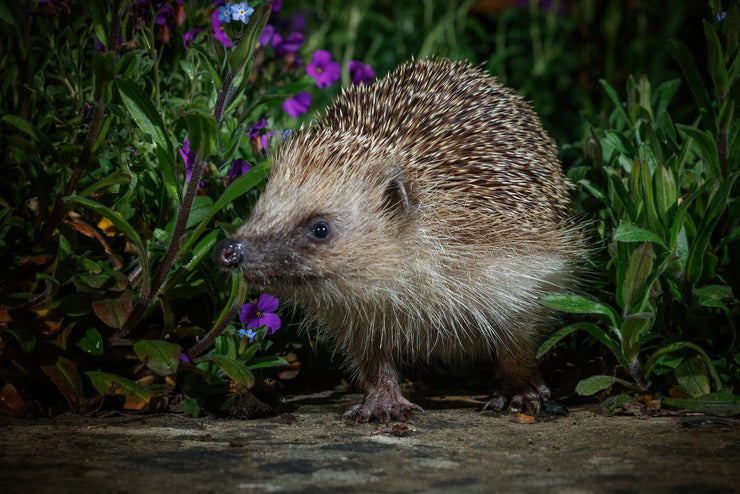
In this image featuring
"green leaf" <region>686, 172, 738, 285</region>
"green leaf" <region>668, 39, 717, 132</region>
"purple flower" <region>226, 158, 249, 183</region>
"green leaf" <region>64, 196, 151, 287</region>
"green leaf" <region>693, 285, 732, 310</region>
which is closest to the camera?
"green leaf" <region>64, 196, 151, 287</region>

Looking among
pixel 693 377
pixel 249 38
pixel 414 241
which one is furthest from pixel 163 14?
pixel 693 377

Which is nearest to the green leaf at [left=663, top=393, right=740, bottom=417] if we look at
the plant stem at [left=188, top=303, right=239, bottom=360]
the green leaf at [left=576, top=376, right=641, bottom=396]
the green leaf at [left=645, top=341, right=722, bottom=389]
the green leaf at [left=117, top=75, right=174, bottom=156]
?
the green leaf at [left=645, top=341, right=722, bottom=389]

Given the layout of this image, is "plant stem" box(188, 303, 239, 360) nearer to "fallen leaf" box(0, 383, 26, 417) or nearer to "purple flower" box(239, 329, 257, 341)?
"purple flower" box(239, 329, 257, 341)

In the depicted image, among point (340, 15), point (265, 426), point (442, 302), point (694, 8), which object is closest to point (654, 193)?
point (442, 302)

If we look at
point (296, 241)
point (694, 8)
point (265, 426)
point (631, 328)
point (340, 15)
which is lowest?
point (265, 426)

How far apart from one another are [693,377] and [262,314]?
1648mm

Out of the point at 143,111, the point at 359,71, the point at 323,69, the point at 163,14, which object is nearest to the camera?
the point at 143,111

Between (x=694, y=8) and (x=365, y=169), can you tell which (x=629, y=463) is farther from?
(x=694, y=8)

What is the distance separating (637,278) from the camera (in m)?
2.64

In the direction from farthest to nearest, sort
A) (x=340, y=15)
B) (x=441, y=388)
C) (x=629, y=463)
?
(x=340, y=15), (x=441, y=388), (x=629, y=463)

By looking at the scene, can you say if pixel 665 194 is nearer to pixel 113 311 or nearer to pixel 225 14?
pixel 225 14

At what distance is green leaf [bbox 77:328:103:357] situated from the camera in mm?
2580

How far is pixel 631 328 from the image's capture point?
2596 mm

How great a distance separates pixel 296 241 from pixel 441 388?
3.94 ft
